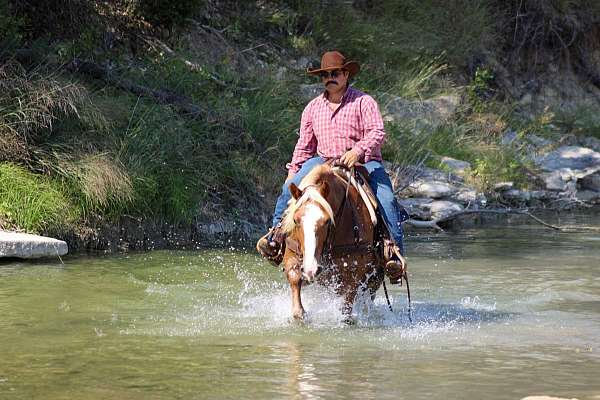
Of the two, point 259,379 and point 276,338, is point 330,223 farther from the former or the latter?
point 259,379

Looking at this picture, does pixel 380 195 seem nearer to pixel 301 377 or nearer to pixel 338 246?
pixel 338 246

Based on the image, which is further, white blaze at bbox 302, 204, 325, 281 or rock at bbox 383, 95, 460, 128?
rock at bbox 383, 95, 460, 128

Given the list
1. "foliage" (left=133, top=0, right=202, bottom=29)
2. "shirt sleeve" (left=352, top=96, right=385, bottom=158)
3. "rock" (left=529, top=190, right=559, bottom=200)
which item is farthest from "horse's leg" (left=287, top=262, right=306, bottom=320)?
"rock" (left=529, top=190, right=559, bottom=200)

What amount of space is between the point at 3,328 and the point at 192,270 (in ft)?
12.0

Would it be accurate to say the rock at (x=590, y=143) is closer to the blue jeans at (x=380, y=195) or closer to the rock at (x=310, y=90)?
the rock at (x=310, y=90)

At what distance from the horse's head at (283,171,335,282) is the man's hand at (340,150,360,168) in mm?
468

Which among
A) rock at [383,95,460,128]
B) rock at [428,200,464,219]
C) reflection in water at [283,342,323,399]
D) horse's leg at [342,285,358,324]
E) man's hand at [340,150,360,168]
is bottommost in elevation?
reflection in water at [283,342,323,399]

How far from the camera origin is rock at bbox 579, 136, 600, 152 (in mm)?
24141

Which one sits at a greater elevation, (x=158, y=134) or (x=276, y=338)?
(x=158, y=134)

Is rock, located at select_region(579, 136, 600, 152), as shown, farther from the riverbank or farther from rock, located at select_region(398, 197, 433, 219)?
rock, located at select_region(398, 197, 433, 219)

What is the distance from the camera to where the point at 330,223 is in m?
8.40

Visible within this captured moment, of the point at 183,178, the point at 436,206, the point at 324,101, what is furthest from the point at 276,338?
the point at 436,206

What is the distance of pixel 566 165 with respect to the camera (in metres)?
21.0

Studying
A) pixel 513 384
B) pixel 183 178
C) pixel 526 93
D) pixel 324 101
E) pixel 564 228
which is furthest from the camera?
pixel 526 93
